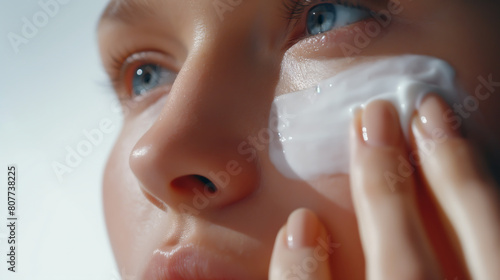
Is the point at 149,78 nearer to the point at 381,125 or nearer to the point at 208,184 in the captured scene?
the point at 208,184

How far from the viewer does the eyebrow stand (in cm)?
73

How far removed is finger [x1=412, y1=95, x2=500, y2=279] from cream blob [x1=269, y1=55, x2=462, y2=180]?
25 mm

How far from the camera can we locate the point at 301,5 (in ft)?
2.13

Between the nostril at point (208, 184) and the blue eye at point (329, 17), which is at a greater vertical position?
the blue eye at point (329, 17)

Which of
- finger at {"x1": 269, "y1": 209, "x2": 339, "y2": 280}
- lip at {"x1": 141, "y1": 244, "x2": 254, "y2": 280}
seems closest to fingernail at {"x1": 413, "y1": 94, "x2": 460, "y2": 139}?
finger at {"x1": 269, "y1": 209, "x2": 339, "y2": 280}

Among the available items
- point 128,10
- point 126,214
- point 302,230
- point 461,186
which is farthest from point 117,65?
point 461,186

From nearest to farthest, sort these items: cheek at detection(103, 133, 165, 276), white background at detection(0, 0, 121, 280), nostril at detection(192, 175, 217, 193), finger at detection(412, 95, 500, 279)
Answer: finger at detection(412, 95, 500, 279)
nostril at detection(192, 175, 217, 193)
cheek at detection(103, 133, 165, 276)
white background at detection(0, 0, 121, 280)

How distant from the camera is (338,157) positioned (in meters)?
0.55

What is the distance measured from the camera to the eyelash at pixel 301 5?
25.3 inches

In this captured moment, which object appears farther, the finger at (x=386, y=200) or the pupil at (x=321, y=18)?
the pupil at (x=321, y=18)

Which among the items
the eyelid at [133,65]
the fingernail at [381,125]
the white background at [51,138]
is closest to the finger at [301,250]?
the fingernail at [381,125]

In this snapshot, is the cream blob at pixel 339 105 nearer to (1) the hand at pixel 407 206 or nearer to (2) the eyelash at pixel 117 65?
(1) the hand at pixel 407 206

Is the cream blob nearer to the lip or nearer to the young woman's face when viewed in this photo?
the young woman's face

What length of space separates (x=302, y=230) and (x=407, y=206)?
0.11 meters
